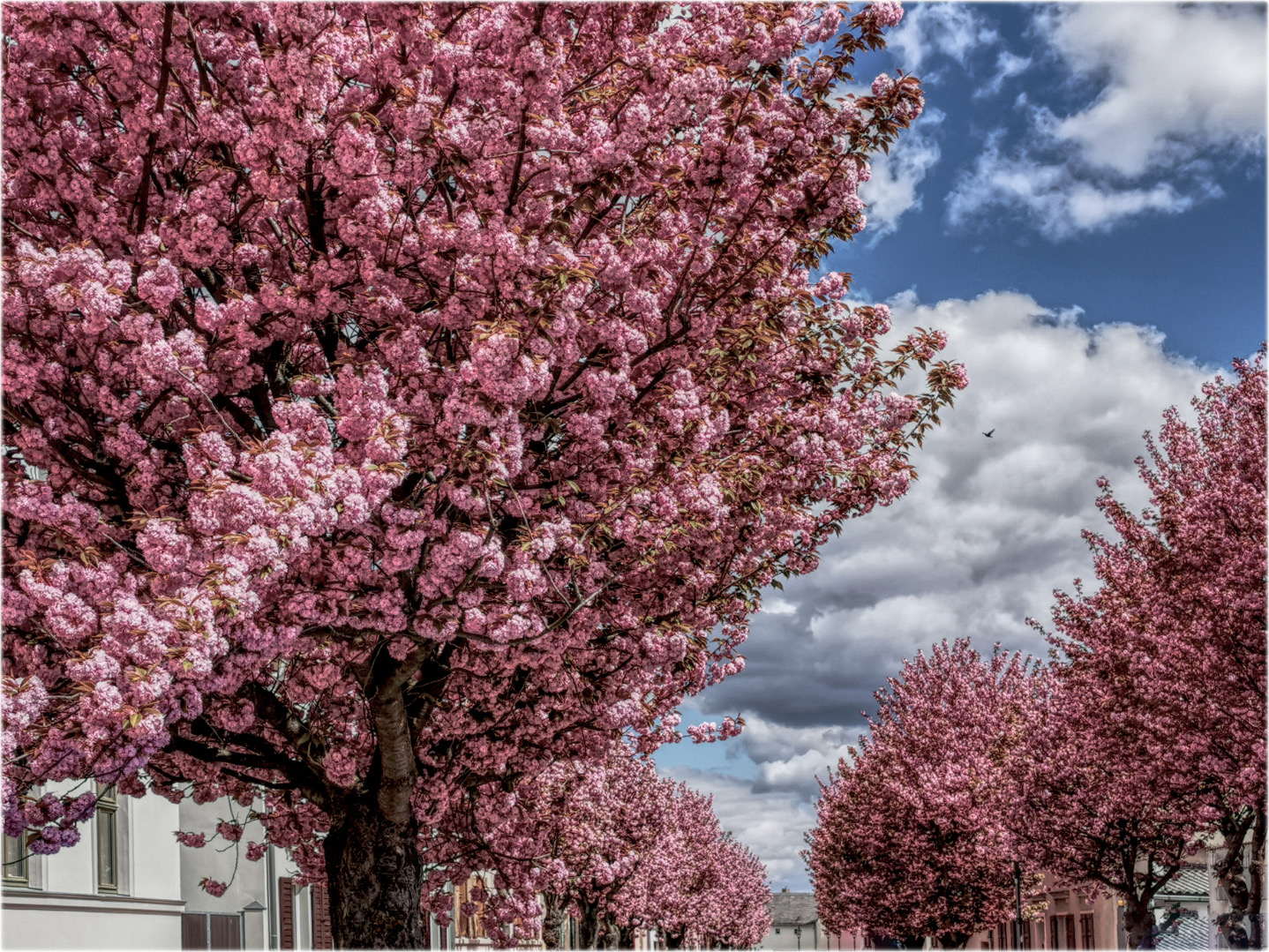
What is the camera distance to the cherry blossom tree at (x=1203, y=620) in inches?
728

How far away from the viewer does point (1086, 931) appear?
4897 centimetres

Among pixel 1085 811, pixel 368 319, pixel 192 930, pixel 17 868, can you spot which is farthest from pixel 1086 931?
pixel 368 319

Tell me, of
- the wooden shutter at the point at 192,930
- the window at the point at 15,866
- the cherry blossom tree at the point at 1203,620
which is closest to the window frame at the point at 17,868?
the window at the point at 15,866

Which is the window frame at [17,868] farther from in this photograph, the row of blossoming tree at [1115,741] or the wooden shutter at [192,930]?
the row of blossoming tree at [1115,741]

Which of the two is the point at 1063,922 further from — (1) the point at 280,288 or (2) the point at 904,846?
(1) the point at 280,288

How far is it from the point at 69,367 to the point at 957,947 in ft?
134

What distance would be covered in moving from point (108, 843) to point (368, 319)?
41.7 ft

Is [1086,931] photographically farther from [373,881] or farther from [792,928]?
[792,928]

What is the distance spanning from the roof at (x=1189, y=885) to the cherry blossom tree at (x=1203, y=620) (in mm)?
21182

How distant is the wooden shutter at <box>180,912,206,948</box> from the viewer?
20962mm

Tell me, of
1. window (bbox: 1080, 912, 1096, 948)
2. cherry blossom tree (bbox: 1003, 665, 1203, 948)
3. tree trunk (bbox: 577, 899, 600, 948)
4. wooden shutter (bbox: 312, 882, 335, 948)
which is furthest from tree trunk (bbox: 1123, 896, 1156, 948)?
window (bbox: 1080, 912, 1096, 948)

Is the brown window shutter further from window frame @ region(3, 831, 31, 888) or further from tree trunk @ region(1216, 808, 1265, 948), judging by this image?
tree trunk @ region(1216, 808, 1265, 948)

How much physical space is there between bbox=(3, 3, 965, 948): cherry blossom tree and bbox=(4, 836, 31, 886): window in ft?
16.2

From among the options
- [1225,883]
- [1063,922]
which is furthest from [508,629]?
[1063,922]
